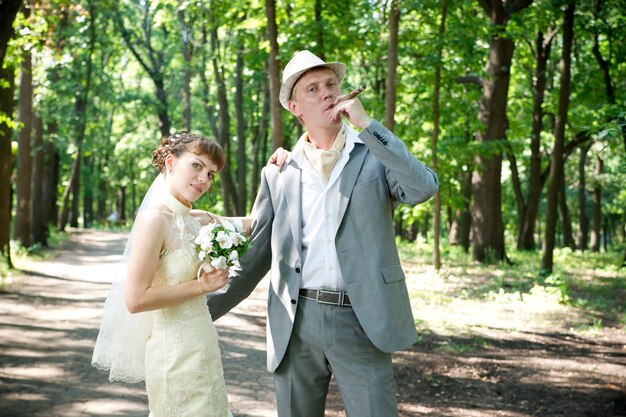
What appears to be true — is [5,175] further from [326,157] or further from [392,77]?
[326,157]

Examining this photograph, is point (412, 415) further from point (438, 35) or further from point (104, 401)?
point (438, 35)

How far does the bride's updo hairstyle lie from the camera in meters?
3.41

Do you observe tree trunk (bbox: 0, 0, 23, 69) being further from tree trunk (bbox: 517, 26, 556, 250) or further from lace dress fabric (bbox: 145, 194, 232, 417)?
tree trunk (bbox: 517, 26, 556, 250)

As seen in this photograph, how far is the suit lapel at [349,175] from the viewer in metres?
3.37

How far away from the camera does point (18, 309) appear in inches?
436

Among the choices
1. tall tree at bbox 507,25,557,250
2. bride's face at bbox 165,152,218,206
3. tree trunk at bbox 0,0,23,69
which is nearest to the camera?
bride's face at bbox 165,152,218,206

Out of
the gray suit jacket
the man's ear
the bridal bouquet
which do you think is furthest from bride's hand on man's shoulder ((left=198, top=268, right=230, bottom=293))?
the man's ear

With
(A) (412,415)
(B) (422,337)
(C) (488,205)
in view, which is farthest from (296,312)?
(C) (488,205)

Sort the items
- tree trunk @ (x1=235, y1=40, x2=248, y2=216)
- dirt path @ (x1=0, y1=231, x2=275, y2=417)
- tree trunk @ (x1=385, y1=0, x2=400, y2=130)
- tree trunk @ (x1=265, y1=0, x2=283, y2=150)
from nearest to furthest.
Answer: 1. dirt path @ (x1=0, y1=231, x2=275, y2=417)
2. tree trunk @ (x1=385, y1=0, x2=400, y2=130)
3. tree trunk @ (x1=265, y1=0, x2=283, y2=150)
4. tree trunk @ (x1=235, y1=40, x2=248, y2=216)

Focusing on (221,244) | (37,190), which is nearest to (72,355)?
(221,244)

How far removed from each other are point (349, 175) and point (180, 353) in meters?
1.17

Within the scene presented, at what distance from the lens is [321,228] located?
3459 mm

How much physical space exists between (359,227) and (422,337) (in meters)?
6.83

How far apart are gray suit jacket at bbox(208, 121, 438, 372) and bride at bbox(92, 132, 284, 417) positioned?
0.32 m
